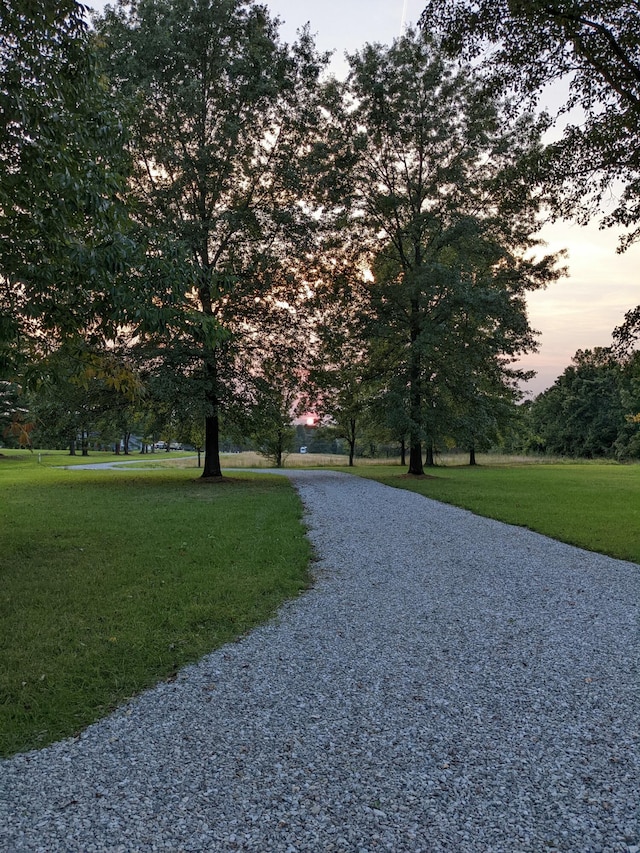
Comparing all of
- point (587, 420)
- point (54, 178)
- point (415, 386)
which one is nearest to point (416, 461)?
point (415, 386)

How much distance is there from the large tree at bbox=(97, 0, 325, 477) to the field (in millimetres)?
7105

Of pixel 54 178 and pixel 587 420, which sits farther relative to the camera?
pixel 587 420

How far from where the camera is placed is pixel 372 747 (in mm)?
2875

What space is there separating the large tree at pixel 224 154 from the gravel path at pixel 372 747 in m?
13.5

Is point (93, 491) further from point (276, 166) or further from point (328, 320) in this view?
point (276, 166)

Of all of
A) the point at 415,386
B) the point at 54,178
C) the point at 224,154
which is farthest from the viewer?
the point at 415,386

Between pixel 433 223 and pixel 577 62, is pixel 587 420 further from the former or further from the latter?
pixel 577 62

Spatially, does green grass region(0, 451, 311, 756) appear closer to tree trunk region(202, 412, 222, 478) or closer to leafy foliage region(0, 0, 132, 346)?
leafy foliage region(0, 0, 132, 346)

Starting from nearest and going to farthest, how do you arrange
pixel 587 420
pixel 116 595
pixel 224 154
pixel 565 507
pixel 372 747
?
pixel 372 747, pixel 116 595, pixel 565 507, pixel 224 154, pixel 587 420

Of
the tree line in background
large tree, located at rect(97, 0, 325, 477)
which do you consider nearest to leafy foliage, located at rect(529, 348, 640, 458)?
the tree line in background

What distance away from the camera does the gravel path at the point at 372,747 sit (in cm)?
225

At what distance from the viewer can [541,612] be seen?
524 centimetres

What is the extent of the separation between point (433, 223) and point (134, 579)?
1985 centimetres

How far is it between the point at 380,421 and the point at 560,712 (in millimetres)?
19549
